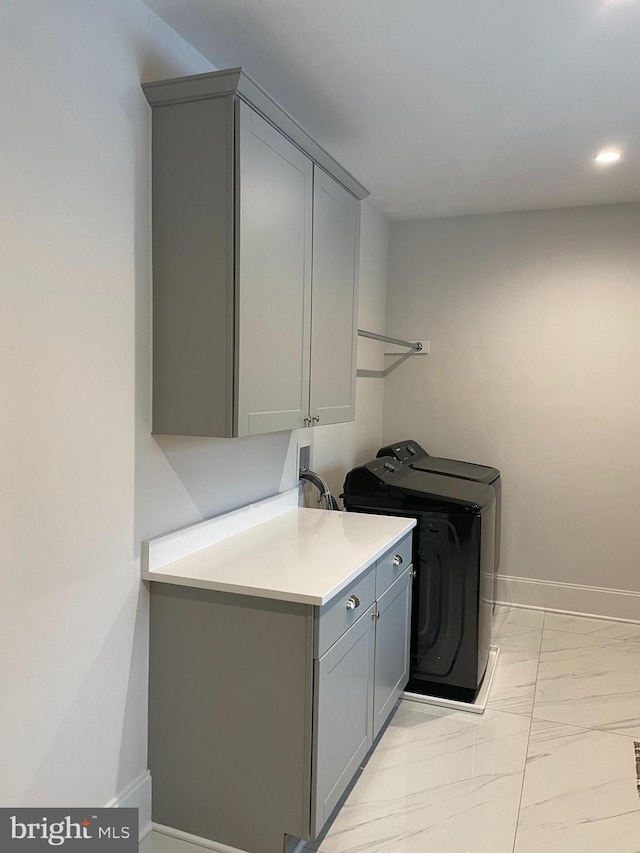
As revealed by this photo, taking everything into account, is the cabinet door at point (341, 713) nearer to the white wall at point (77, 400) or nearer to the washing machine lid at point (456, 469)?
the white wall at point (77, 400)

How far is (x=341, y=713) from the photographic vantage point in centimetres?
193

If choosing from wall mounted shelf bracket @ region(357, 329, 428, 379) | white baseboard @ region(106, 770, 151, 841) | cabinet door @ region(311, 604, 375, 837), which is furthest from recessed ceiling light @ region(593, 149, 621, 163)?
white baseboard @ region(106, 770, 151, 841)

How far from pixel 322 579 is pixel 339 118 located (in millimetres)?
1754

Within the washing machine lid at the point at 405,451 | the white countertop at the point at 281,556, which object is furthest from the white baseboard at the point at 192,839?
the washing machine lid at the point at 405,451

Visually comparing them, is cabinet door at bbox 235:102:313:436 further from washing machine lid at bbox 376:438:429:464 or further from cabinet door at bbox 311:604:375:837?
washing machine lid at bbox 376:438:429:464

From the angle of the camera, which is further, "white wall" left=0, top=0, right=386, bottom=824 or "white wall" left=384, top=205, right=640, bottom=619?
"white wall" left=384, top=205, right=640, bottom=619

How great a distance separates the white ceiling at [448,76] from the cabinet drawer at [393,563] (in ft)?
5.34

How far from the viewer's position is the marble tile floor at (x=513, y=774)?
192 cm

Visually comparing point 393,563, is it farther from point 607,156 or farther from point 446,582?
point 607,156

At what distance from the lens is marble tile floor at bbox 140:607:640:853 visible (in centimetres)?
192

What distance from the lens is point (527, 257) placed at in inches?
148

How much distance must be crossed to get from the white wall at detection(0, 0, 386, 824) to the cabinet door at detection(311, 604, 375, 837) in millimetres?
550

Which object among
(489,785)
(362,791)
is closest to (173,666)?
(362,791)

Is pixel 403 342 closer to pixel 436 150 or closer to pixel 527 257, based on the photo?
pixel 527 257
